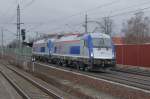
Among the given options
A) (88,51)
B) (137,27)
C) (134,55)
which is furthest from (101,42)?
(137,27)

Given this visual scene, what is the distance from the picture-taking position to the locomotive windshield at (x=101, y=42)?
Result: 111 ft

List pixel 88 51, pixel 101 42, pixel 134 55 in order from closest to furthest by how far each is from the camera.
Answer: pixel 88 51, pixel 101 42, pixel 134 55

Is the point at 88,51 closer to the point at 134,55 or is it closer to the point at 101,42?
the point at 101,42

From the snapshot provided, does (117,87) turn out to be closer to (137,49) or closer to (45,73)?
(45,73)

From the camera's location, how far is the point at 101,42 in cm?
3422

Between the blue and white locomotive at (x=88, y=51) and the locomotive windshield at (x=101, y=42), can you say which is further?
the locomotive windshield at (x=101, y=42)

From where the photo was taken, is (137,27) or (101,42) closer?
(101,42)

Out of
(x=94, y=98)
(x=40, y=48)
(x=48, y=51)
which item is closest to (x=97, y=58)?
(x=94, y=98)

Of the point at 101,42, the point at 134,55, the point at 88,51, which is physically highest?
the point at 101,42

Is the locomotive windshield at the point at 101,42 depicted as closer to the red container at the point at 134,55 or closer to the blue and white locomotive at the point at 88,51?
the blue and white locomotive at the point at 88,51

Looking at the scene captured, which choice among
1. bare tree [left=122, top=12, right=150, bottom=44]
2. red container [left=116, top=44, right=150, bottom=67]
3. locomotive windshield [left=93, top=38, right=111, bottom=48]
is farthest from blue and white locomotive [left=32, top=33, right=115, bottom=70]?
bare tree [left=122, top=12, right=150, bottom=44]

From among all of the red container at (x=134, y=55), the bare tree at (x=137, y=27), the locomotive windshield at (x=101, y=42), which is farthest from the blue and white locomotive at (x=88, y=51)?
the bare tree at (x=137, y=27)

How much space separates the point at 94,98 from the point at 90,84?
322cm

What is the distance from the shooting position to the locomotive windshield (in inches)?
1329
